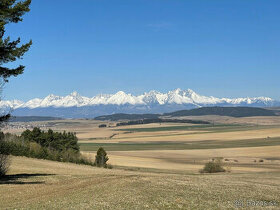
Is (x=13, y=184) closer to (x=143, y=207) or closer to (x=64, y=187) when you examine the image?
(x=64, y=187)

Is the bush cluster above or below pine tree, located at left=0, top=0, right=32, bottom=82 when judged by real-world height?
below

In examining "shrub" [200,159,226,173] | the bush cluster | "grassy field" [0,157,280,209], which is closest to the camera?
"grassy field" [0,157,280,209]

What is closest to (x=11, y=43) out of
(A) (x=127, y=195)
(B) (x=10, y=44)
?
(B) (x=10, y=44)

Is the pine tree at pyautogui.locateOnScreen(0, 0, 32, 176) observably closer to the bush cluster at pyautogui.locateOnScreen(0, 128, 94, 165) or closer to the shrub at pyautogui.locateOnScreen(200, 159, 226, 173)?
the bush cluster at pyautogui.locateOnScreen(0, 128, 94, 165)

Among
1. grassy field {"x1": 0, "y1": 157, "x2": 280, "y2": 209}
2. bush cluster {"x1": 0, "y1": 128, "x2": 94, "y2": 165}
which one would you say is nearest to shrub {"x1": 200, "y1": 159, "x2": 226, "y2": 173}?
bush cluster {"x1": 0, "y1": 128, "x2": 94, "y2": 165}

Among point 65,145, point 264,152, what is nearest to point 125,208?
point 65,145

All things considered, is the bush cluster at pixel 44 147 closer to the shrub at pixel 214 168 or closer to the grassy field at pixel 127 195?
the shrub at pixel 214 168

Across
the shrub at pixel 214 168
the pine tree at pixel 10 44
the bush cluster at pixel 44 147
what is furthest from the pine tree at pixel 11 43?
the shrub at pixel 214 168

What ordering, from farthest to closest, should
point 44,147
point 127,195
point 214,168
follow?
1. point 44,147
2. point 214,168
3. point 127,195

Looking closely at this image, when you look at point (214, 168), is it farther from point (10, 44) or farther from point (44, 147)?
point (10, 44)

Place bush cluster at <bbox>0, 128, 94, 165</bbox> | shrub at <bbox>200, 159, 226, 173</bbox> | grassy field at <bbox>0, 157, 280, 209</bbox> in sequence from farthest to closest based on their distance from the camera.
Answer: bush cluster at <bbox>0, 128, 94, 165</bbox>
shrub at <bbox>200, 159, 226, 173</bbox>
grassy field at <bbox>0, 157, 280, 209</bbox>

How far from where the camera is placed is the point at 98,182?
31547 millimetres

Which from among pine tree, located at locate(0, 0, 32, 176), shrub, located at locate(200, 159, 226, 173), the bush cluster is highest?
pine tree, located at locate(0, 0, 32, 176)

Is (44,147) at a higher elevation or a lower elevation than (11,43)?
lower
